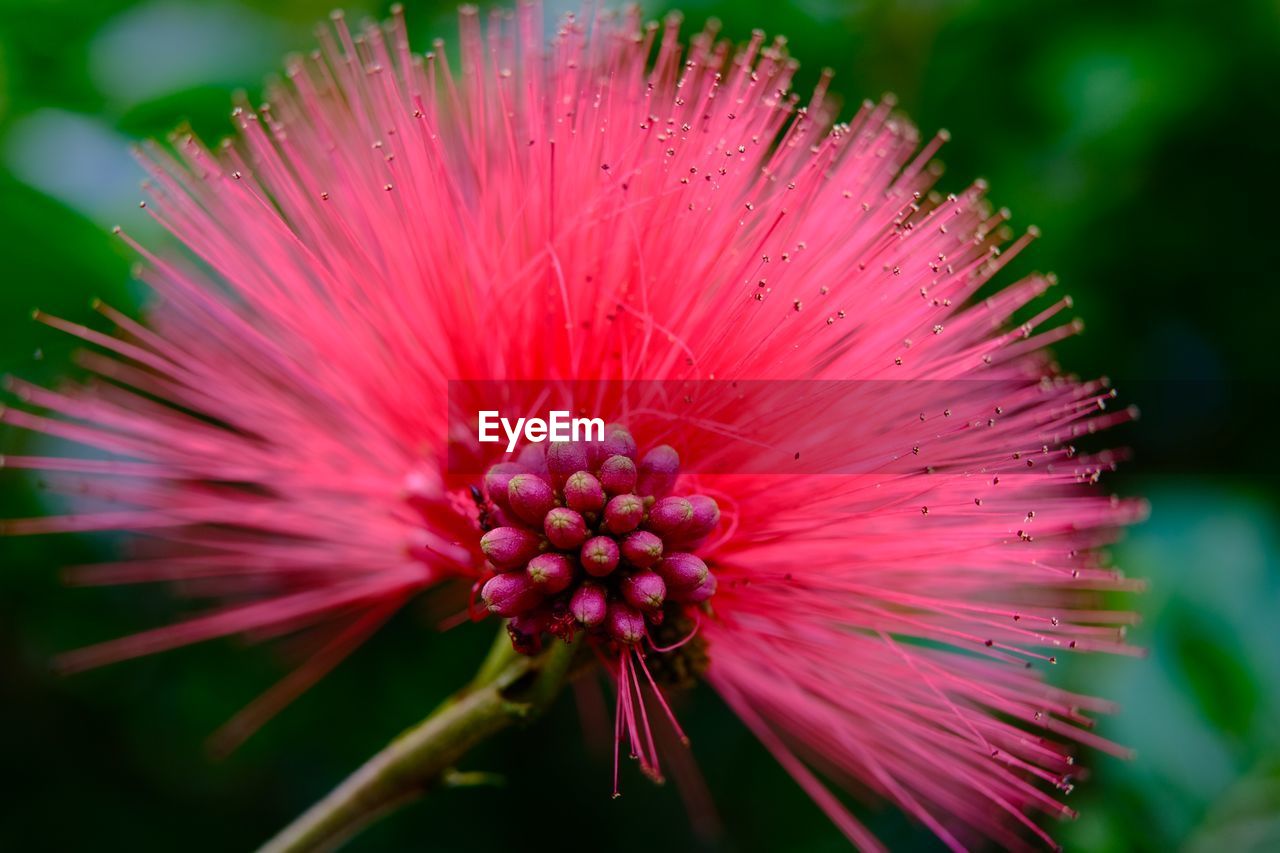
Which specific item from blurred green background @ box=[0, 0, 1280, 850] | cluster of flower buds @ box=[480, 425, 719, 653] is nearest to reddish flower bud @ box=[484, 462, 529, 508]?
cluster of flower buds @ box=[480, 425, 719, 653]

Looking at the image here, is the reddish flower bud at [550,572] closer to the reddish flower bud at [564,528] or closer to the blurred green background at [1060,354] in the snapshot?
the reddish flower bud at [564,528]

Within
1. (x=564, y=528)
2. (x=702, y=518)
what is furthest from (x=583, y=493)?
(x=702, y=518)

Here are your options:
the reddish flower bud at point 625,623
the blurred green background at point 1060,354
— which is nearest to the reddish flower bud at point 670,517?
the reddish flower bud at point 625,623

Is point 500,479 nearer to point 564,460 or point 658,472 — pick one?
point 564,460

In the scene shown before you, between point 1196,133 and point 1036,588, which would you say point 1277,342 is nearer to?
point 1196,133

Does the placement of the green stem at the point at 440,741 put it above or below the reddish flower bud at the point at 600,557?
below

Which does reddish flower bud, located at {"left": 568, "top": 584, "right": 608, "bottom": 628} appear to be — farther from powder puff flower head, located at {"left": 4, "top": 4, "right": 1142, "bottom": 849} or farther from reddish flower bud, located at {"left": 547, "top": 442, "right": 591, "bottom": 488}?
reddish flower bud, located at {"left": 547, "top": 442, "right": 591, "bottom": 488}
